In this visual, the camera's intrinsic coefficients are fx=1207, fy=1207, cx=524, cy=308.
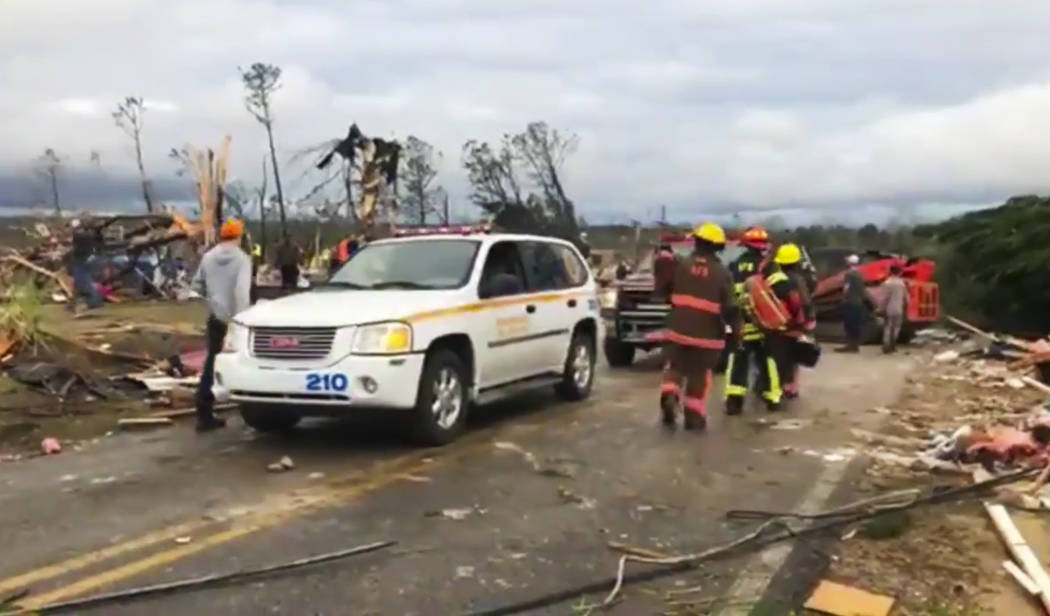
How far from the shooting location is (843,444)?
10.5 meters

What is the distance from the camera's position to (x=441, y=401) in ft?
32.4

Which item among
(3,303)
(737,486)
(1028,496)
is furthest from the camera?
(3,303)

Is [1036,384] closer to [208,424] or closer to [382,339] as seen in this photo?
[382,339]

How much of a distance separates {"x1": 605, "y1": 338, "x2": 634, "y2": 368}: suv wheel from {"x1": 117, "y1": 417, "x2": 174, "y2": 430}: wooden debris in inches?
313

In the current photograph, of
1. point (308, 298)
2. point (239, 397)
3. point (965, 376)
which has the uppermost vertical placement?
point (308, 298)

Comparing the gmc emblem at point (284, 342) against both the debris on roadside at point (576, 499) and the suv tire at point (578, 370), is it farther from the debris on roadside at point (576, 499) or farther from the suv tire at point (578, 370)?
the suv tire at point (578, 370)

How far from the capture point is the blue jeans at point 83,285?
86.9ft

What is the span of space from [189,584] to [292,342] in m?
3.76

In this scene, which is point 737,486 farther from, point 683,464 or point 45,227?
point 45,227

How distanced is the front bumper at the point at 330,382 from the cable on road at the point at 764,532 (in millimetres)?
2926

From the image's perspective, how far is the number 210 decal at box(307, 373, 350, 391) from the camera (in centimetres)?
920

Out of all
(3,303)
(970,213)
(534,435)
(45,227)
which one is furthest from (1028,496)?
(45,227)

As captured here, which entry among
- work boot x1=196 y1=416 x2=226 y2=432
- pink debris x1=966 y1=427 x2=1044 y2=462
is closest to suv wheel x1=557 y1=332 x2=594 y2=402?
work boot x1=196 y1=416 x2=226 y2=432

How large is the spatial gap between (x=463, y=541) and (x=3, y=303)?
1016 cm
